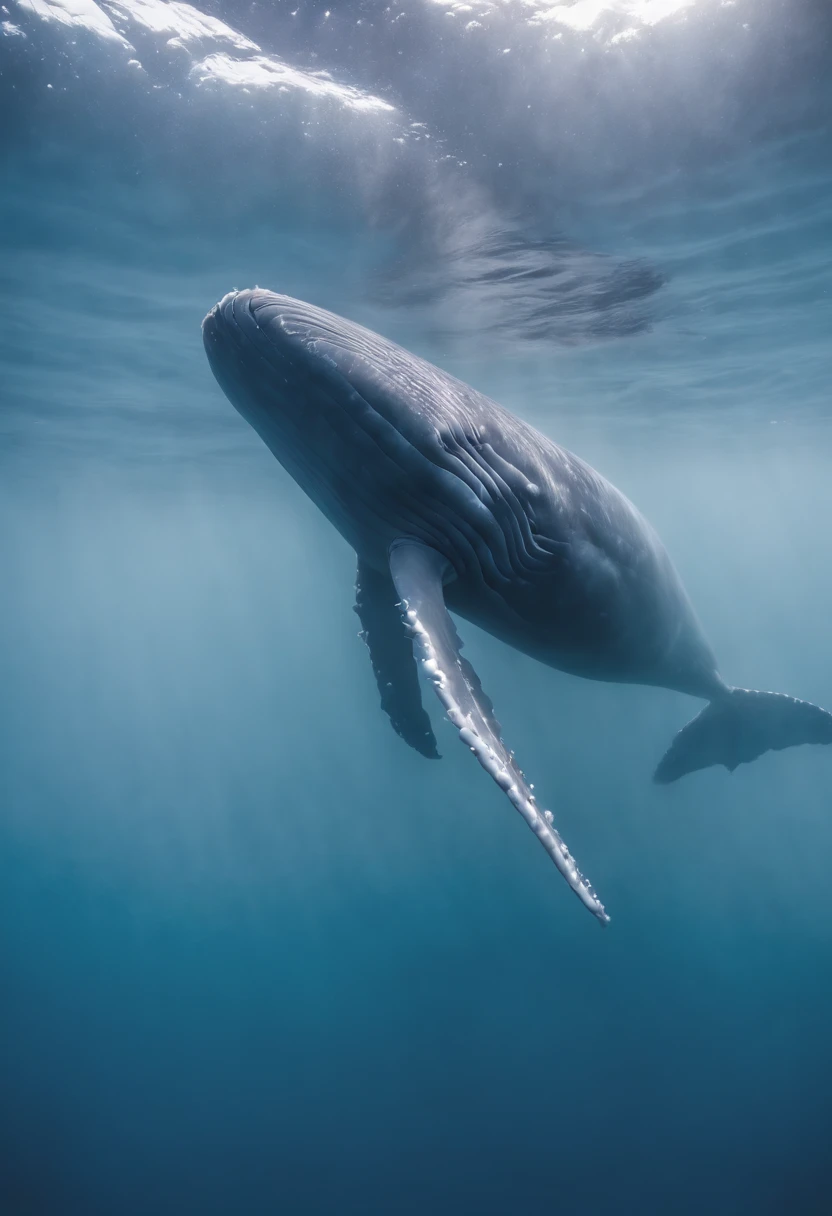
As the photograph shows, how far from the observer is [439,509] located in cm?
429

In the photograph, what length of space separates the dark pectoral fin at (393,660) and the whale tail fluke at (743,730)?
6.02 m

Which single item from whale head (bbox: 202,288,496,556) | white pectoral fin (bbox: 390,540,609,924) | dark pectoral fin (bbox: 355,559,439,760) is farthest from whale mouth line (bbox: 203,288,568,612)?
dark pectoral fin (bbox: 355,559,439,760)

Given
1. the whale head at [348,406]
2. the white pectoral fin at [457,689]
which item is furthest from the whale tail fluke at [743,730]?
the whale head at [348,406]

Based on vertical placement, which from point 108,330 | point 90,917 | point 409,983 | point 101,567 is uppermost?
point 101,567

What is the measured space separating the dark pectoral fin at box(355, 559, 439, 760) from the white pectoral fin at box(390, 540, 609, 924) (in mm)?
1905

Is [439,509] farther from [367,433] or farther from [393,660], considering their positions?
[393,660]

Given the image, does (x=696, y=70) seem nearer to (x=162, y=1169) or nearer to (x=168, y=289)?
(x=168, y=289)

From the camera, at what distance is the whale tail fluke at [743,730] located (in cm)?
1057

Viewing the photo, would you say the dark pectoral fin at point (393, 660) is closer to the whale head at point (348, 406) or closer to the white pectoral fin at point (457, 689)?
the whale head at point (348, 406)

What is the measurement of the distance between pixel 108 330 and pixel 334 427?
15679 mm

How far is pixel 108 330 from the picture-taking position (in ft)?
55.1

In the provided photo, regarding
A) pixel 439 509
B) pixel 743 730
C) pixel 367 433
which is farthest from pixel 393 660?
pixel 743 730

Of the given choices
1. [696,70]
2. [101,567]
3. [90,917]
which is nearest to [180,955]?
[90,917]

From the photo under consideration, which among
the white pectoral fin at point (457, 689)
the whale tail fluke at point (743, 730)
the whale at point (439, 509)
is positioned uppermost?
the whale at point (439, 509)
